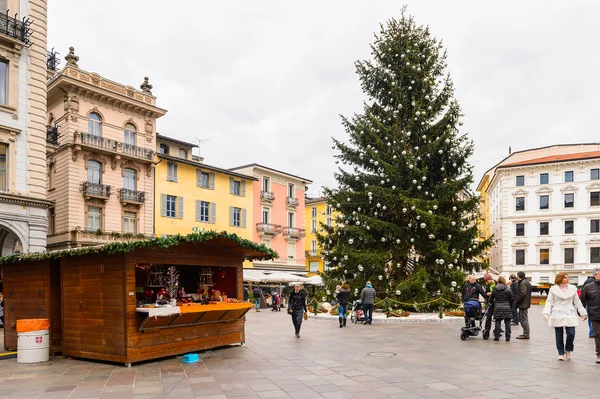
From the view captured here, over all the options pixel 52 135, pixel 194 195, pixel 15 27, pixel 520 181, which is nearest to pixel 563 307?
pixel 15 27

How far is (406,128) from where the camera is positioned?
24.4 meters

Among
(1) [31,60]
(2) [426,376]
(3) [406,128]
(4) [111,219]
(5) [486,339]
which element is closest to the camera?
(2) [426,376]

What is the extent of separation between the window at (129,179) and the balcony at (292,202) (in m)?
17.6

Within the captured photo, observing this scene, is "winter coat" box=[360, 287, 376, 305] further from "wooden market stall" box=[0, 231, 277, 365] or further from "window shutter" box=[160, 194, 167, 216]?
"window shutter" box=[160, 194, 167, 216]

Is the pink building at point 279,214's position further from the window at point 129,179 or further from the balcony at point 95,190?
the balcony at point 95,190

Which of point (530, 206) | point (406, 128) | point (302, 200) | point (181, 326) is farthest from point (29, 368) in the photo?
point (530, 206)

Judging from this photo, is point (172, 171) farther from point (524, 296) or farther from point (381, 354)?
point (381, 354)

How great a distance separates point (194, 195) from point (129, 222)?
260 inches

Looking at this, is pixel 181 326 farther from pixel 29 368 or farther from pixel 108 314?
pixel 29 368

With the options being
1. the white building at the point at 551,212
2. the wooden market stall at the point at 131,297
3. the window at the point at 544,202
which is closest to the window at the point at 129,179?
the wooden market stall at the point at 131,297

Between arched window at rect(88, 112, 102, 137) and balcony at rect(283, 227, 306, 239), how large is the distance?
2073 cm

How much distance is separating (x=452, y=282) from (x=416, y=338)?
7591 mm

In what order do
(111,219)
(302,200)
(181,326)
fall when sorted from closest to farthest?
(181,326) → (111,219) → (302,200)

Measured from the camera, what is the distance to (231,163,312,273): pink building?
4659 cm
